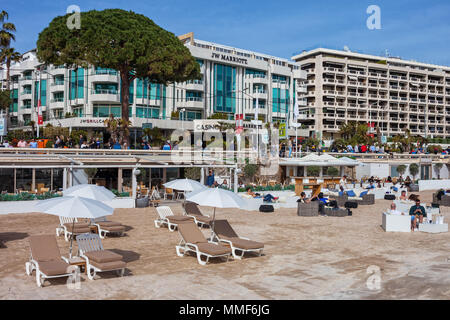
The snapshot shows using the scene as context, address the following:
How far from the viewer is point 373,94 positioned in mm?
82375

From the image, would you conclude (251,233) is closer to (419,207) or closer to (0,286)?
(419,207)

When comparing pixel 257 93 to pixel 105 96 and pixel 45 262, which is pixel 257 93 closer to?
pixel 105 96

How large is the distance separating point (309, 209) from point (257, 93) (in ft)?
94.7

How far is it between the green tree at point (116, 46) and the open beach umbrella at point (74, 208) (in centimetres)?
2222

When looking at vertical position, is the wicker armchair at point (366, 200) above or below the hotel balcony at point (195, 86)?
below

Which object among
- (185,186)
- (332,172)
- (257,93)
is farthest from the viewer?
(257,93)

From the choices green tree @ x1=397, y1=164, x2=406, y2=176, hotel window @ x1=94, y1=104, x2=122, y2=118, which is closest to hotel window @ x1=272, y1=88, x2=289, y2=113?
green tree @ x1=397, y1=164, x2=406, y2=176

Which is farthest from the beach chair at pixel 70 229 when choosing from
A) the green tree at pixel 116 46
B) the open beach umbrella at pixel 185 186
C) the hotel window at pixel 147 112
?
the hotel window at pixel 147 112

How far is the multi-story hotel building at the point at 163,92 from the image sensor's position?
4762cm

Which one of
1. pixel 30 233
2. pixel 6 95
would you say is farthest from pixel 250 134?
pixel 30 233

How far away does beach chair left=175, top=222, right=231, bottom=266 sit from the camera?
10.1 m

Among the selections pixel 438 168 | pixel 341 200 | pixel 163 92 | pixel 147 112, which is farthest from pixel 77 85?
pixel 438 168

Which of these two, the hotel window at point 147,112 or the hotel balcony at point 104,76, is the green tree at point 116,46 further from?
the hotel window at point 147,112

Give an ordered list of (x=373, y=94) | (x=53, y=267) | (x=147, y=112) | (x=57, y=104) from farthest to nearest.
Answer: (x=373, y=94)
(x=57, y=104)
(x=147, y=112)
(x=53, y=267)
